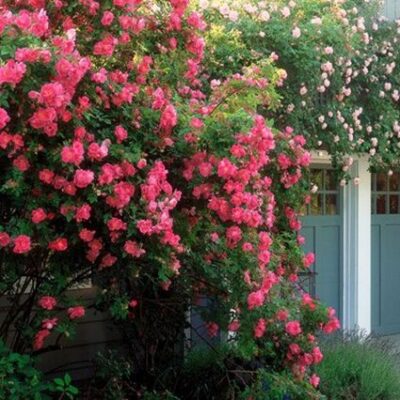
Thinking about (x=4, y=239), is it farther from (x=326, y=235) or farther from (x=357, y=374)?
(x=326, y=235)

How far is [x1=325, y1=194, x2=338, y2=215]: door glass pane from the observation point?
9578 mm

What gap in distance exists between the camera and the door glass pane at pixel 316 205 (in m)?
9.39

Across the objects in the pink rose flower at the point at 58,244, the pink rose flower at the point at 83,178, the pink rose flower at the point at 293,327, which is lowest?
the pink rose flower at the point at 293,327

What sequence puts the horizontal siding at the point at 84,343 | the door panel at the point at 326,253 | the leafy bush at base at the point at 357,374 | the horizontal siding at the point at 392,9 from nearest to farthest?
the leafy bush at base at the point at 357,374
the horizontal siding at the point at 84,343
the horizontal siding at the point at 392,9
the door panel at the point at 326,253

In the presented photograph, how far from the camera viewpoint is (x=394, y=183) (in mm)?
10508

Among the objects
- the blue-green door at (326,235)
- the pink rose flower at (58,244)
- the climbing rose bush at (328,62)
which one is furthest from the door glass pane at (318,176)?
the pink rose flower at (58,244)

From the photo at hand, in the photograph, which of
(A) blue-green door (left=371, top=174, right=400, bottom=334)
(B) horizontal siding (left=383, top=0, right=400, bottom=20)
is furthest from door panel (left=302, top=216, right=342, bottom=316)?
(B) horizontal siding (left=383, top=0, right=400, bottom=20)

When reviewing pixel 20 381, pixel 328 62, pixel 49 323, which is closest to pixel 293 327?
pixel 49 323

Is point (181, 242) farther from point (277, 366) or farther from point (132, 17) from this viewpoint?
point (277, 366)

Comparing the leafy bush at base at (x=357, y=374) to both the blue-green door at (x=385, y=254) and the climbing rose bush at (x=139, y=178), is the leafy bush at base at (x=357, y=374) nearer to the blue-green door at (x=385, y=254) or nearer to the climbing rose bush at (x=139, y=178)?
the climbing rose bush at (x=139, y=178)

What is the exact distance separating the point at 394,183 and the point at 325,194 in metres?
1.39

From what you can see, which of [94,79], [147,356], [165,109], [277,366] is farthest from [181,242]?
[147,356]

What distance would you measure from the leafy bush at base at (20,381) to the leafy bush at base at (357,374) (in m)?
2.35

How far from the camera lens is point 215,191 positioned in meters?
4.55
